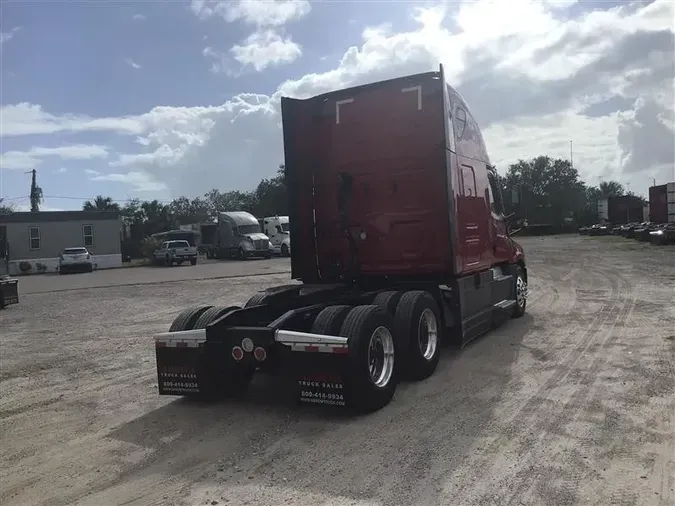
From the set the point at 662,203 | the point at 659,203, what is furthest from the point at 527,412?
the point at 659,203

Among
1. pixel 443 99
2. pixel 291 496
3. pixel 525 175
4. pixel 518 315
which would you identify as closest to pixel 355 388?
pixel 291 496

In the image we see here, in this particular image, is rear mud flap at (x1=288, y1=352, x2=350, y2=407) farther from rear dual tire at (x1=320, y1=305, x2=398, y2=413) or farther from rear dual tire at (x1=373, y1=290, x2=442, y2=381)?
rear dual tire at (x1=373, y1=290, x2=442, y2=381)

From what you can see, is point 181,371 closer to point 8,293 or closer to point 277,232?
point 8,293

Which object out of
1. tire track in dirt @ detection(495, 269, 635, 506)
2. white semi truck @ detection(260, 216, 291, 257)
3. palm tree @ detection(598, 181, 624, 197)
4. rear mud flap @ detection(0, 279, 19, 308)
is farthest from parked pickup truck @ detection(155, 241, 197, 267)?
palm tree @ detection(598, 181, 624, 197)

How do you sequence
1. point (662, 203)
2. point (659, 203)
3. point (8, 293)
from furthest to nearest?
1. point (659, 203)
2. point (662, 203)
3. point (8, 293)

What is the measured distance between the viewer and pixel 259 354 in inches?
219

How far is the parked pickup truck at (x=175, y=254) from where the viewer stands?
39500 mm

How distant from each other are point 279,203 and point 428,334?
239 ft

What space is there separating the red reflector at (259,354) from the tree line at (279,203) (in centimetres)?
6200

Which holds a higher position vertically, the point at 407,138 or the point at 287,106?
the point at 287,106

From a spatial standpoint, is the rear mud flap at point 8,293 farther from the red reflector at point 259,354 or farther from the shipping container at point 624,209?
the shipping container at point 624,209

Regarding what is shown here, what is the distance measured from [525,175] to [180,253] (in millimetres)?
82033

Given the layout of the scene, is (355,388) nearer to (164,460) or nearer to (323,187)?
(164,460)

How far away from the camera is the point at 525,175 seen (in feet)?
348
